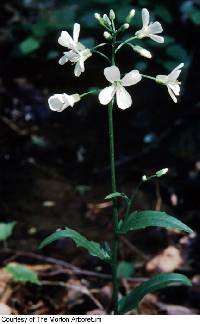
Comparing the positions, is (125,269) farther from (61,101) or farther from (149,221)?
(61,101)

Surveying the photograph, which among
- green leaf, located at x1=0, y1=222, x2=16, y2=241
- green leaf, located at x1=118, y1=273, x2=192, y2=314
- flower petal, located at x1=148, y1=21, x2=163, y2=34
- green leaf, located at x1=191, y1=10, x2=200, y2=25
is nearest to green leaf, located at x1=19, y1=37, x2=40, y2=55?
green leaf, located at x1=191, y1=10, x2=200, y2=25

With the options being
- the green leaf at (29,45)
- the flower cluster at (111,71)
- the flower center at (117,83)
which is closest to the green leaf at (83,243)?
the flower cluster at (111,71)

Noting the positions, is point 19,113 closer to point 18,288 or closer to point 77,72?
point 18,288

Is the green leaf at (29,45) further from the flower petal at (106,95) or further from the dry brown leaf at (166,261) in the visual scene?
the flower petal at (106,95)

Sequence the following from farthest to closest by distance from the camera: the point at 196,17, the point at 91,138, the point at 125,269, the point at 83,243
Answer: the point at 91,138 → the point at 196,17 → the point at 125,269 → the point at 83,243

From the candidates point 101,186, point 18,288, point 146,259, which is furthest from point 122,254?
point 101,186

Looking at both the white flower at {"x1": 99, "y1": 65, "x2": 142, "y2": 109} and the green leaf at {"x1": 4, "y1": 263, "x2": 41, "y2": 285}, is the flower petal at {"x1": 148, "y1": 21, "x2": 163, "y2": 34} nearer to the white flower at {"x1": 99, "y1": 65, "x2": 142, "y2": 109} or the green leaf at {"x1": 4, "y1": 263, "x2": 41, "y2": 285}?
the white flower at {"x1": 99, "y1": 65, "x2": 142, "y2": 109}

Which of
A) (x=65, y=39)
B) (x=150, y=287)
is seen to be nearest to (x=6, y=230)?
(x=150, y=287)
